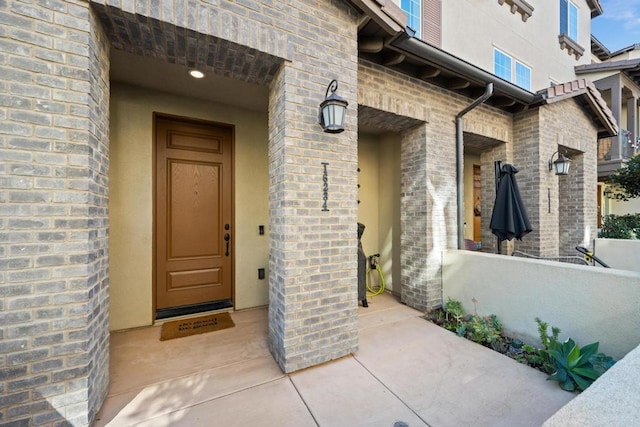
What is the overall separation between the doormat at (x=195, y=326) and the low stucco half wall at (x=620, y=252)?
6.55 meters

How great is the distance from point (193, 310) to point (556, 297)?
427cm

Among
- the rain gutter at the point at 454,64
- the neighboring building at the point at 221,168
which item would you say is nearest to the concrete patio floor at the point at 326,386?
the neighboring building at the point at 221,168

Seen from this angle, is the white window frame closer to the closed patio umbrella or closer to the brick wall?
the brick wall

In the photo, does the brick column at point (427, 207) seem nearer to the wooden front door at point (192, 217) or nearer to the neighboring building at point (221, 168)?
the neighboring building at point (221, 168)

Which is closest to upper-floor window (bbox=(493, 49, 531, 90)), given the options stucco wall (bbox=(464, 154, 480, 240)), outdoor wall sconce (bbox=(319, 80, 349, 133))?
stucco wall (bbox=(464, 154, 480, 240))

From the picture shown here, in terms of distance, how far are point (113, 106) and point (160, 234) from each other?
1628 mm

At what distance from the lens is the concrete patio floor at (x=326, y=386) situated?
5.92 feet

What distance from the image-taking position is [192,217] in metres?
3.53

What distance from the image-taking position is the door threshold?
3.35 meters

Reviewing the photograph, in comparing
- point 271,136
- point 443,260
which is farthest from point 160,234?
point 443,260

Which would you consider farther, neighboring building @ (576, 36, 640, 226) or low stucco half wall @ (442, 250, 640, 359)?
neighboring building @ (576, 36, 640, 226)

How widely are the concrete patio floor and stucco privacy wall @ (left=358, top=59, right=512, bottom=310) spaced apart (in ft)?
3.25

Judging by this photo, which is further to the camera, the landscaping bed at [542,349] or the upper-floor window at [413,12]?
the upper-floor window at [413,12]

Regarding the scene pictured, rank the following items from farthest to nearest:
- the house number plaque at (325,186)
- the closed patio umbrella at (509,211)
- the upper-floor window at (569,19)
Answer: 1. the upper-floor window at (569,19)
2. the closed patio umbrella at (509,211)
3. the house number plaque at (325,186)
